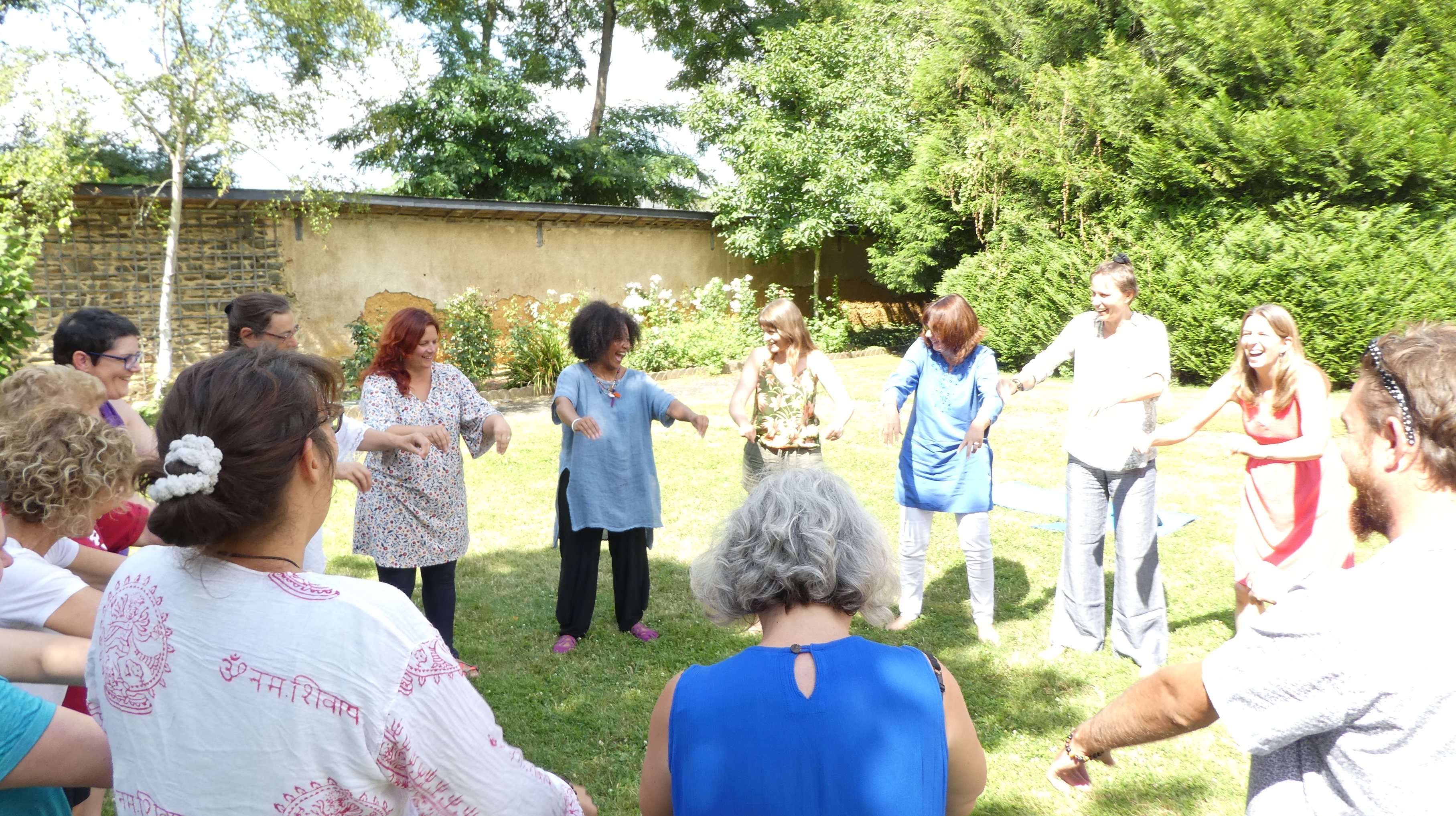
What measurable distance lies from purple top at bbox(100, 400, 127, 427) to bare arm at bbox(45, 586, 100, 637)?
173 centimetres

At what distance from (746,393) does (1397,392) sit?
12.5 ft

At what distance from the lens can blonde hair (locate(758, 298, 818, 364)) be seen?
16.4 ft

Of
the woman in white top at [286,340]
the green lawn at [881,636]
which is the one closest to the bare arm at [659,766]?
the green lawn at [881,636]

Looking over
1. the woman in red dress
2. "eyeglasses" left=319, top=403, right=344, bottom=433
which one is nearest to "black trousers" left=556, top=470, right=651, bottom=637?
the woman in red dress

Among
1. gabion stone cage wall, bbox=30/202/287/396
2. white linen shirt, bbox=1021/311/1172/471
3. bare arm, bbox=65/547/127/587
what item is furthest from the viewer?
gabion stone cage wall, bbox=30/202/287/396

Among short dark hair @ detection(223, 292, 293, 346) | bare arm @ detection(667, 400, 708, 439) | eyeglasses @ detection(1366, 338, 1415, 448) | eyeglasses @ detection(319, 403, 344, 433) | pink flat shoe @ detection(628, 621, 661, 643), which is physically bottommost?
pink flat shoe @ detection(628, 621, 661, 643)

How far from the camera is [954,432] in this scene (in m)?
4.84

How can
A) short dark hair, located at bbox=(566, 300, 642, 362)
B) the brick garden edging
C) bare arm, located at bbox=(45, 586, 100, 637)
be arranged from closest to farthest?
bare arm, located at bbox=(45, 586, 100, 637)
short dark hair, located at bbox=(566, 300, 642, 362)
the brick garden edging

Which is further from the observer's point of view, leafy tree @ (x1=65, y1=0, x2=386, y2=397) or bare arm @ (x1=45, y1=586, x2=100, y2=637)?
leafy tree @ (x1=65, y1=0, x2=386, y2=397)

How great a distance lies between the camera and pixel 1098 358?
14.4 feet

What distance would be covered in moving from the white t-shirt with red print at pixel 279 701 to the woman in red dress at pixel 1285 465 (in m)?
3.44

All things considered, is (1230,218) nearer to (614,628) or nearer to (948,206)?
(948,206)

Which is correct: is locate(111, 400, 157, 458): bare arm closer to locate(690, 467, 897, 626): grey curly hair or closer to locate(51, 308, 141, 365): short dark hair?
locate(51, 308, 141, 365): short dark hair

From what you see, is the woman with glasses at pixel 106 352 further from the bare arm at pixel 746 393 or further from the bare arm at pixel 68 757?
the bare arm at pixel 746 393
